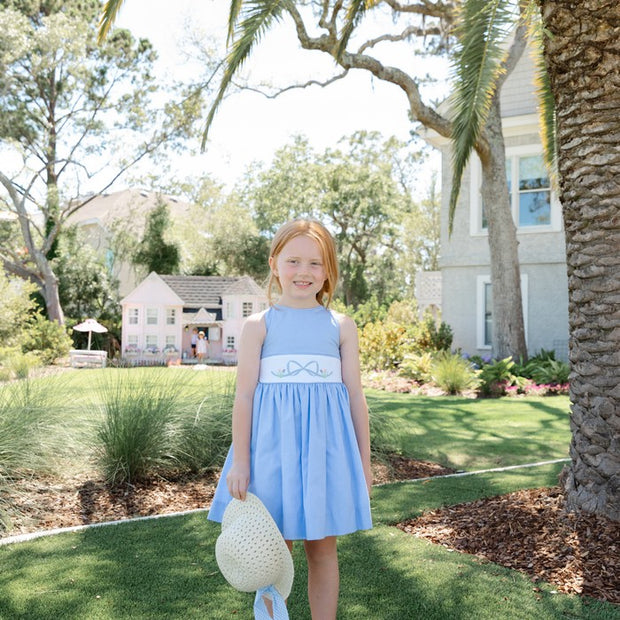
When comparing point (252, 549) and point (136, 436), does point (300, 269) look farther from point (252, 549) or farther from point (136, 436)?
point (136, 436)

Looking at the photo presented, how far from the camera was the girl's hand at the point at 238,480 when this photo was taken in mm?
2537

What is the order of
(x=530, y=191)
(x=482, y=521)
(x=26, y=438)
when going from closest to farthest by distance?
(x=482, y=521)
(x=26, y=438)
(x=530, y=191)

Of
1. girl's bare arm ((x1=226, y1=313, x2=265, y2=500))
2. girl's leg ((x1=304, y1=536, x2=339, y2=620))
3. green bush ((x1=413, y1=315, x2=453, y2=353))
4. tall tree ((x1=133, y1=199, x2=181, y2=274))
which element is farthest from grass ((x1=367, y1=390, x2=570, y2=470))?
tall tree ((x1=133, y1=199, x2=181, y2=274))

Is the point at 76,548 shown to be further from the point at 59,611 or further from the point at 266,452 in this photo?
the point at 266,452

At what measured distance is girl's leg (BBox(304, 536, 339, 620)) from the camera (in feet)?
8.70

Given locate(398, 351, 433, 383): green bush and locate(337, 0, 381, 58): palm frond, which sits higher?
locate(337, 0, 381, 58): palm frond

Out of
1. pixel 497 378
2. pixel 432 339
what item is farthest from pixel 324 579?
pixel 432 339

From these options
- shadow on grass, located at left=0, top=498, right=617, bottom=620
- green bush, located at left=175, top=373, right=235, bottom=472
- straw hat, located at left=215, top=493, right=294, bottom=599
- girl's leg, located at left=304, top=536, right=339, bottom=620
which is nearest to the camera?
straw hat, located at left=215, top=493, right=294, bottom=599

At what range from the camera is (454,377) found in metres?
12.3

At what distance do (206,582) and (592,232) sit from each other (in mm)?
2945

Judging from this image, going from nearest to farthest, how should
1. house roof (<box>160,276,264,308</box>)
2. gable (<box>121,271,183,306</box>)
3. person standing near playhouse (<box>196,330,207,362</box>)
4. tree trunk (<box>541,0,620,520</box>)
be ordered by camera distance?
tree trunk (<box>541,0,620,520</box>) < person standing near playhouse (<box>196,330,207,362</box>) < gable (<box>121,271,183,306</box>) < house roof (<box>160,276,264,308</box>)

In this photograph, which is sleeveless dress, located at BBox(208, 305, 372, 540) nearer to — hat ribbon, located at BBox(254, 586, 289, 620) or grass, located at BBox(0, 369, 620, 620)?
hat ribbon, located at BBox(254, 586, 289, 620)

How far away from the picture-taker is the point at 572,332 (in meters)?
4.30

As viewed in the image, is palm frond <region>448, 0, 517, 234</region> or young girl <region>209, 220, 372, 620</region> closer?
young girl <region>209, 220, 372, 620</region>
